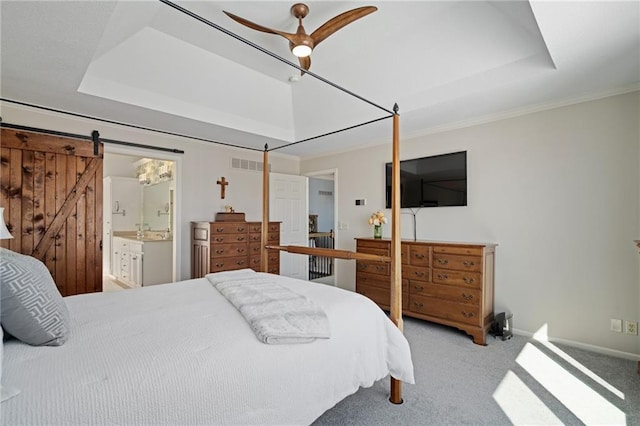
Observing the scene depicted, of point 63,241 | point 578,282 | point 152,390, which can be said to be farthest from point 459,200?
point 63,241

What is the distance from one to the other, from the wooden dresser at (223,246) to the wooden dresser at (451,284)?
200 centimetres

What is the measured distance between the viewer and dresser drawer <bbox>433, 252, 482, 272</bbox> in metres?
3.14

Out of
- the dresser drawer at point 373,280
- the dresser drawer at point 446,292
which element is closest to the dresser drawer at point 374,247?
the dresser drawer at point 373,280

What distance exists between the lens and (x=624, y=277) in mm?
2742

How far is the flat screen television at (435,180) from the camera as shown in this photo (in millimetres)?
3732

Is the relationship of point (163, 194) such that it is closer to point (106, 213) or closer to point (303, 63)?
point (106, 213)

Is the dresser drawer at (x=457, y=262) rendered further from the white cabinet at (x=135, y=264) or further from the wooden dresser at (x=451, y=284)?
the white cabinet at (x=135, y=264)

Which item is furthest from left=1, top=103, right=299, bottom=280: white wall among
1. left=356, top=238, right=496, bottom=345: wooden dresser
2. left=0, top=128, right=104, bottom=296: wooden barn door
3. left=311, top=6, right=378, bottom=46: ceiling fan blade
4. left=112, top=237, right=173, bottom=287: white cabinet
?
left=311, top=6, right=378, bottom=46: ceiling fan blade

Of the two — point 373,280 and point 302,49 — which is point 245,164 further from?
point 302,49

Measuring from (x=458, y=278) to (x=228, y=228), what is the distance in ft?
9.78

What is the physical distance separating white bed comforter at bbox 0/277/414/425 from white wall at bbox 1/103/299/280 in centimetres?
262

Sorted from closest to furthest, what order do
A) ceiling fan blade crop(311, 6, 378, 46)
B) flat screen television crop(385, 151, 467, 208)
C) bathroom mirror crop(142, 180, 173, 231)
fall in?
ceiling fan blade crop(311, 6, 378, 46) → flat screen television crop(385, 151, 467, 208) → bathroom mirror crop(142, 180, 173, 231)

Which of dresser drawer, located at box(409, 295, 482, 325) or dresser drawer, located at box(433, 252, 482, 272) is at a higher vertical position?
dresser drawer, located at box(433, 252, 482, 272)

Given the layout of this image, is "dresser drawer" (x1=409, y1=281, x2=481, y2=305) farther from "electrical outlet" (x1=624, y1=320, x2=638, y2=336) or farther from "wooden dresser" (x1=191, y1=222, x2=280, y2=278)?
"wooden dresser" (x1=191, y1=222, x2=280, y2=278)
